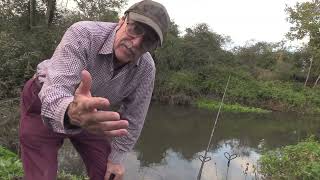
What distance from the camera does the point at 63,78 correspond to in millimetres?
1813

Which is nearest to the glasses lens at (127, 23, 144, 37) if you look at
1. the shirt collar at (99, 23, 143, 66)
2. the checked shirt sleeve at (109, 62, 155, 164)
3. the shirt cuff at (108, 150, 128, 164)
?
the shirt collar at (99, 23, 143, 66)

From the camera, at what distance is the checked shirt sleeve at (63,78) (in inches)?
65.2

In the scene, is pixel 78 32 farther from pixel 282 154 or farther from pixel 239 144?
pixel 239 144

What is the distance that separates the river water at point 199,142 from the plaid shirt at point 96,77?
4.10 metres

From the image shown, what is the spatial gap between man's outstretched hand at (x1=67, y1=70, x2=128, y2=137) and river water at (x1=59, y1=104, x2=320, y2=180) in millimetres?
5127

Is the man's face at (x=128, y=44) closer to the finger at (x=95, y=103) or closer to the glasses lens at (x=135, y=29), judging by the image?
the glasses lens at (x=135, y=29)

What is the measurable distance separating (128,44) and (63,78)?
1.19ft

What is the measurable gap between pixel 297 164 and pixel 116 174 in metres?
5.57

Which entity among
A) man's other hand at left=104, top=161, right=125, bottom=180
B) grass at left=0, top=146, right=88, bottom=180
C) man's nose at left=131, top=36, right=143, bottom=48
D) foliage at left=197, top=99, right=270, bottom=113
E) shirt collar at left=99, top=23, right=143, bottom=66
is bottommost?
foliage at left=197, top=99, right=270, bottom=113

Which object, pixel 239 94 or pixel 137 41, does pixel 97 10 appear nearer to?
pixel 239 94

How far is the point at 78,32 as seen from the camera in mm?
2043

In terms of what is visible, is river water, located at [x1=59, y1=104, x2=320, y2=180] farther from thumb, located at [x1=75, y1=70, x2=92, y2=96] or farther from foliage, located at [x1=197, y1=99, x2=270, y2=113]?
thumb, located at [x1=75, y1=70, x2=92, y2=96]

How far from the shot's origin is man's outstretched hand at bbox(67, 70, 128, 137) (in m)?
1.43

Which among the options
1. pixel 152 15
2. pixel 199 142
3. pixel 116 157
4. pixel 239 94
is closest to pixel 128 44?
pixel 152 15
